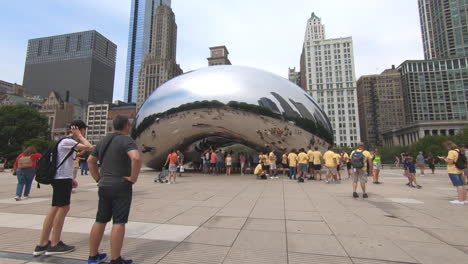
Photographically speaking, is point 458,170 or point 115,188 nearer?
point 115,188

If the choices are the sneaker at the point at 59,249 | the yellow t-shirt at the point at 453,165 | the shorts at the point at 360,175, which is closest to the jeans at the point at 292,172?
the shorts at the point at 360,175

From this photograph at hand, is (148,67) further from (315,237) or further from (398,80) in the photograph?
(315,237)

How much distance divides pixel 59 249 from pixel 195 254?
162cm

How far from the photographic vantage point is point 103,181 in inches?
109

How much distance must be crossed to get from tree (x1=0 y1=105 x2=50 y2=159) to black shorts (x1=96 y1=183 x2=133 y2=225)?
50.0 metres

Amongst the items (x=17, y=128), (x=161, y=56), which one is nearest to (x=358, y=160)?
(x=17, y=128)

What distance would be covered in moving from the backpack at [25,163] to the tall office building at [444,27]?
562 feet

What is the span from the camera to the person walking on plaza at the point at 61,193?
10.1 feet

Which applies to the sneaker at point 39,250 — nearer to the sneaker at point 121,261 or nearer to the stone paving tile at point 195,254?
the sneaker at point 121,261

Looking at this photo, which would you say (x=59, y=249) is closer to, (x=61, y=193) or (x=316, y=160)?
(x=61, y=193)

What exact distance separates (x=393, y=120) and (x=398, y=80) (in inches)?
802

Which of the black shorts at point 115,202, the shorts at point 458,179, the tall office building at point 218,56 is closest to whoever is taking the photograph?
the black shorts at point 115,202

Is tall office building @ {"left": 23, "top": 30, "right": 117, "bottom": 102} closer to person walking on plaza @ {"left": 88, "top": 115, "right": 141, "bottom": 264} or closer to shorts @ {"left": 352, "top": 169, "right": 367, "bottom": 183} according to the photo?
shorts @ {"left": 352, "top": 169, "right": 367, "bottom": 183}

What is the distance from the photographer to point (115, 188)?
2.73 metres
